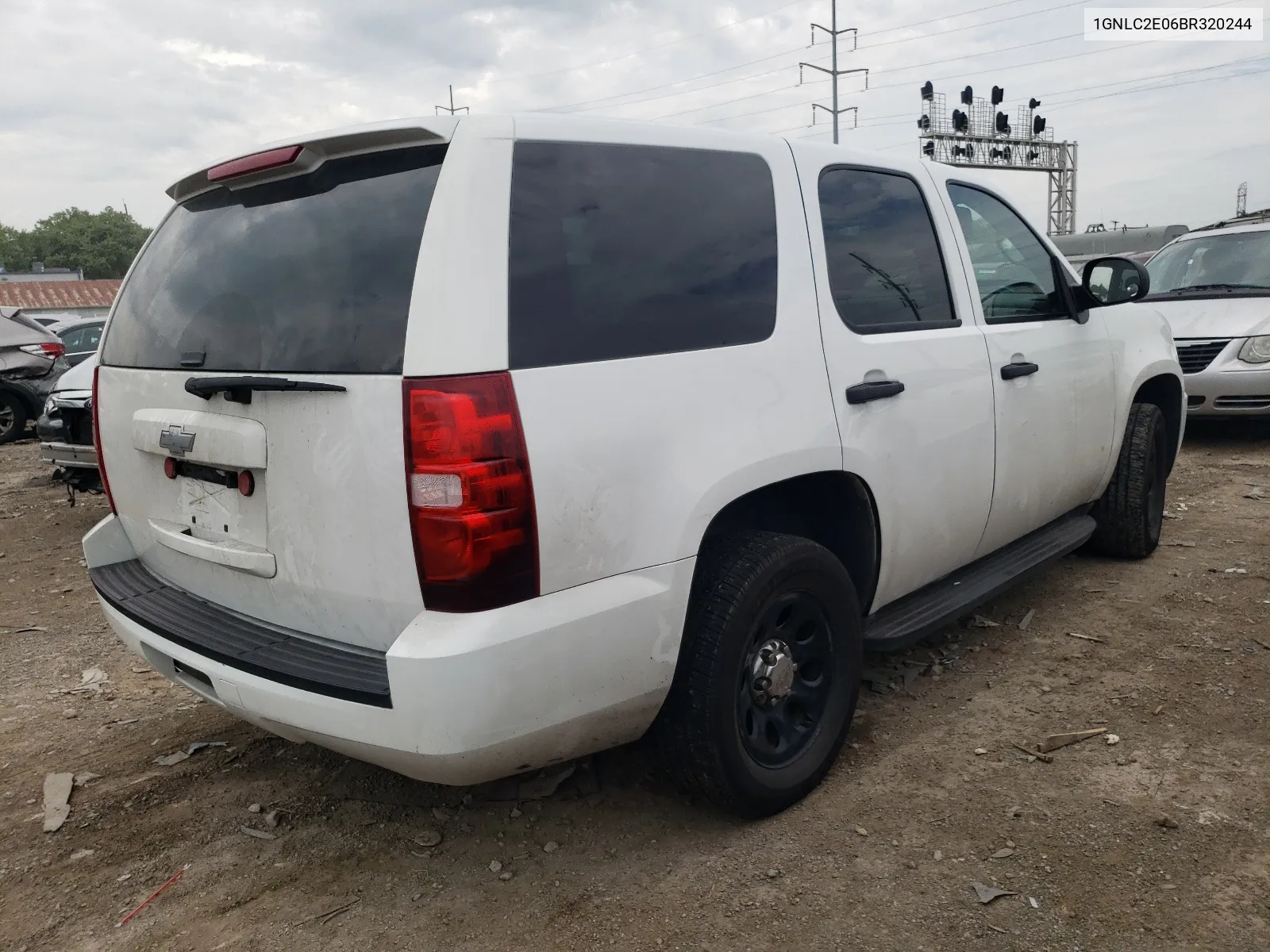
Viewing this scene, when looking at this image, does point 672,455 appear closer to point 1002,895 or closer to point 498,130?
point 498,130

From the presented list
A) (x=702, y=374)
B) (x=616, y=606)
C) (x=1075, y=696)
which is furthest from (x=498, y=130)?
(x=1075, y=696)

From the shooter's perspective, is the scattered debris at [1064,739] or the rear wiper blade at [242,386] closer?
the rear wiper blade at [242,386]

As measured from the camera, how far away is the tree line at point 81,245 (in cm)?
8888

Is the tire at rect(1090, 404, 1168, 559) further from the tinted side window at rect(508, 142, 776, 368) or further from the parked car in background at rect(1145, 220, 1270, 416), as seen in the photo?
the parked car in background at rect(1145, 220, 1270, 416)

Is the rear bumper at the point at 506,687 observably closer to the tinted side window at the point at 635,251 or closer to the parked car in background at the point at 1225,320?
the tinted side window at the point at 635,251

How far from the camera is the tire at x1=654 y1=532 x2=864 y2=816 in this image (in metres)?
2.45

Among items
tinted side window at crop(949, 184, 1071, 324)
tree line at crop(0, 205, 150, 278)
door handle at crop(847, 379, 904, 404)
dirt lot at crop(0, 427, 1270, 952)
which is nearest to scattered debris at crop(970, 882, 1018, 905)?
dirt lot at crop(0, 427, 1270, 952)

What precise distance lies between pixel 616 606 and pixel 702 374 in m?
0.62

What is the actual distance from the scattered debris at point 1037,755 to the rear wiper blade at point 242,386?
91.9 inches

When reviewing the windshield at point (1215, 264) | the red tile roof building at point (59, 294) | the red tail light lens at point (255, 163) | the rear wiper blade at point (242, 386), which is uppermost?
the red tile roof building at point (59, 294)

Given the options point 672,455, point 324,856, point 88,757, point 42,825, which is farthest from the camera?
point 88,757

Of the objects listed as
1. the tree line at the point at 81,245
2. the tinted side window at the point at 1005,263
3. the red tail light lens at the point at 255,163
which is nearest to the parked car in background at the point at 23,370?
the red tail light lens at the point at 255,163

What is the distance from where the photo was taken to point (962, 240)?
355 centimetres

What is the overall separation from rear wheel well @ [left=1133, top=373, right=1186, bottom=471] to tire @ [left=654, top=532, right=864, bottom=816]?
9.80 feet
